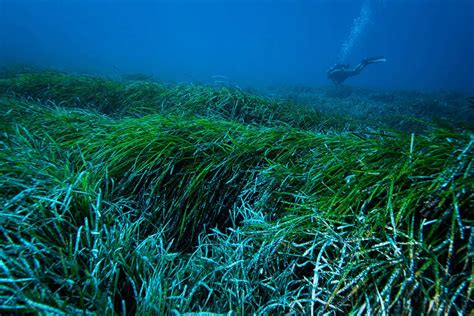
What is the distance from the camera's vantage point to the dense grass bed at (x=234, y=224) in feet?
3.06

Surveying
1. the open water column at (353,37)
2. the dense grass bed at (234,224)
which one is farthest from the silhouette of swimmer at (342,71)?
the dense grass bed at (234,224)

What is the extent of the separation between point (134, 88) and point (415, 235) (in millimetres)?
5256

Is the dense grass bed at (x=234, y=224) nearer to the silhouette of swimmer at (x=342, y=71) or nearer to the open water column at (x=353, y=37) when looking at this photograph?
the silhouette of swimmer at (x=342, y=71)

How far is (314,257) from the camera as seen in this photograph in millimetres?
1231

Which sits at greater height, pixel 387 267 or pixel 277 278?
pixel 387 267

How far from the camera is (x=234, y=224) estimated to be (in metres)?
1.61

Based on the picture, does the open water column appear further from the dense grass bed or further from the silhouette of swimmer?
the dense grass bed

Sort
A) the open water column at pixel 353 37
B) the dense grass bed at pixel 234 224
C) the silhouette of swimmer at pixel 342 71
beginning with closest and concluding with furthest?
1. the dense grass bed at pixel 234 224
2. the silhouette of swimmer at pixel 342 71
3. the open water column at pixel 353 37

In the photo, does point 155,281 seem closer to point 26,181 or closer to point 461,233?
point 26,181

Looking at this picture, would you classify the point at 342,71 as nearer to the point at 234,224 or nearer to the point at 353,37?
the point at 234,224

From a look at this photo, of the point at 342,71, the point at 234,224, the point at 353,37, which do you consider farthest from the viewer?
the point at 353,37

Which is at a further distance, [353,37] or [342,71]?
[353,37]

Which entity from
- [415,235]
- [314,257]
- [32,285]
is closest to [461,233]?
[415,235]

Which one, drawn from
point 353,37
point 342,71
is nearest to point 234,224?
point 342,71
